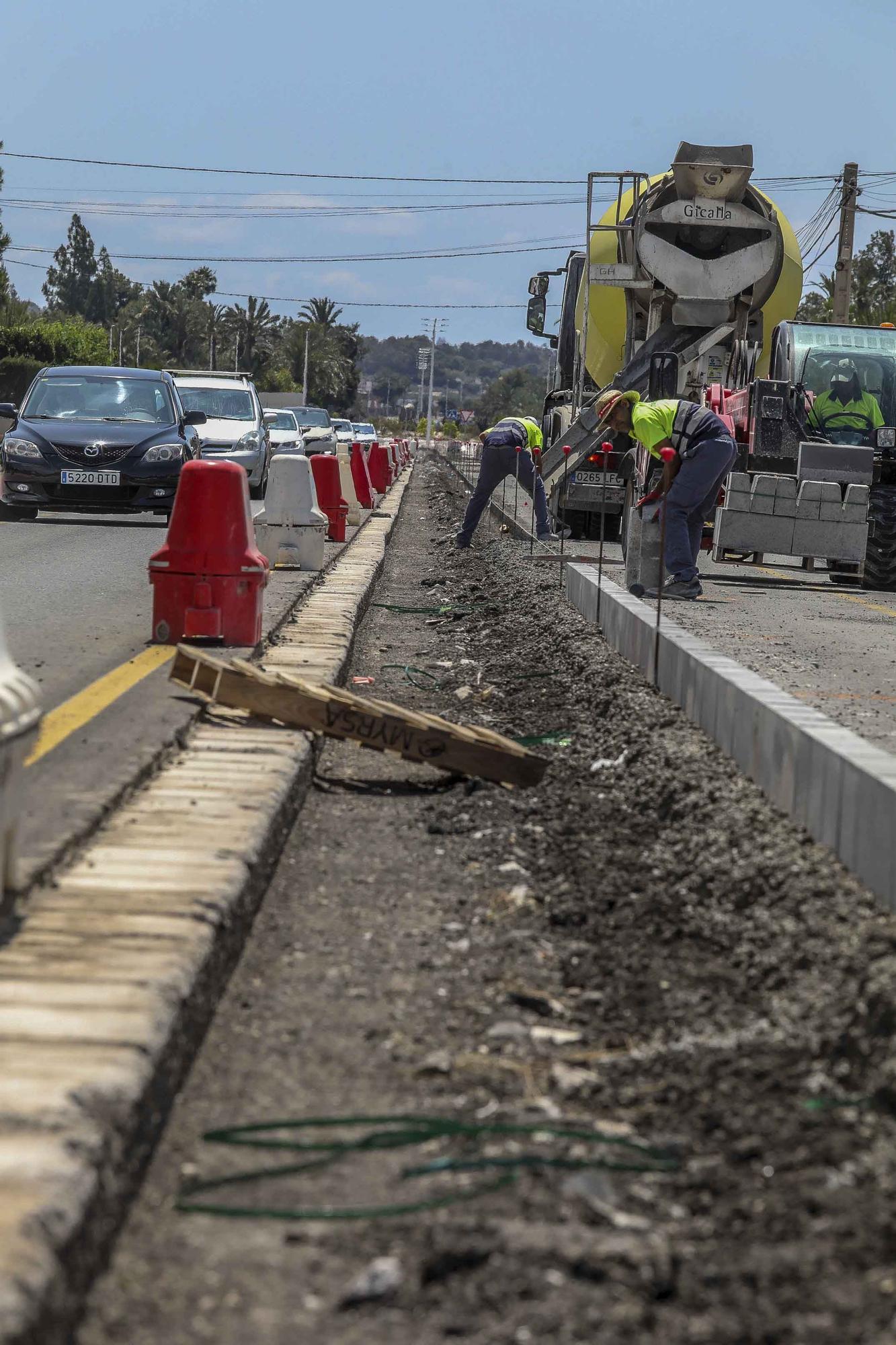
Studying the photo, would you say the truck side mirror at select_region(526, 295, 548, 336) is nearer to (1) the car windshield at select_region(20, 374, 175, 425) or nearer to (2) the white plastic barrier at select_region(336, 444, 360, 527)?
(2) the white plastic barrier at select_region(336, 444, 360, 527)

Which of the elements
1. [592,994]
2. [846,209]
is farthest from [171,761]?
[846,209]

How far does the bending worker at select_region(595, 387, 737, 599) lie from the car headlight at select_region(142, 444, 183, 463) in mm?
6012

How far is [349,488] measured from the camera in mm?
21766

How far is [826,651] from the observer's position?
1071 centimetres

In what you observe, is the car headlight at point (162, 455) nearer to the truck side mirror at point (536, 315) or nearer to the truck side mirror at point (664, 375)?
the truck side mirror at point (664, 375)

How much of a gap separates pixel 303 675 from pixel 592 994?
13.2 ft

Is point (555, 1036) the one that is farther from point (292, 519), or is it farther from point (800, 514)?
point (800, 514)

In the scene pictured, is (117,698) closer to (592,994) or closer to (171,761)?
(171,761)

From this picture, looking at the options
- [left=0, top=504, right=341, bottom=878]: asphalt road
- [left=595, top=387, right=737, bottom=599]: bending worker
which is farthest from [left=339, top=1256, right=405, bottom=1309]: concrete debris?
[left=595, top=387, right=737, bottom=599]: bending worker

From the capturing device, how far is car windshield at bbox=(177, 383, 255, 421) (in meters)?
24.6

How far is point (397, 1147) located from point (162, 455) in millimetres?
15070

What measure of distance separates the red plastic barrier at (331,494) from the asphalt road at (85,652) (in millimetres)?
464

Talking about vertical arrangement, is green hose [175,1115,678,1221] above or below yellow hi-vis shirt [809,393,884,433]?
below

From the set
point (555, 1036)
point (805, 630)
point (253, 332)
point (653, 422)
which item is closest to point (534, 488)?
point (653, 422)
